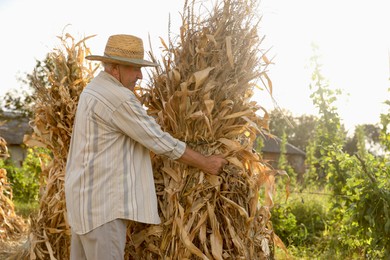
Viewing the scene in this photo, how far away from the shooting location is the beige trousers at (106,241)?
315 centimetres

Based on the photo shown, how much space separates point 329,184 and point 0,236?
12.3 ft

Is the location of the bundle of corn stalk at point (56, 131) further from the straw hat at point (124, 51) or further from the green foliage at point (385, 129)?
the green foliage at point (385, 129)

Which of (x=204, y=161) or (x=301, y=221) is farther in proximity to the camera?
(x=301, y=221)

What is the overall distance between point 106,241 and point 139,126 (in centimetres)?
65

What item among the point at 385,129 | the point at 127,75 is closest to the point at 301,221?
the point at 385,129

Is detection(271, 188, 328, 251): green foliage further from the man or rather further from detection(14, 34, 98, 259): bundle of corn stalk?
the man

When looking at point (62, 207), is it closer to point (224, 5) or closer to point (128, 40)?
point (128, 40)

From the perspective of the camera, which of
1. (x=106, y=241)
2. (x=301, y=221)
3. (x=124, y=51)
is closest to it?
(x=106, y=241)

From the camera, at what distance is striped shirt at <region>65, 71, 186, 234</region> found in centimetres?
317

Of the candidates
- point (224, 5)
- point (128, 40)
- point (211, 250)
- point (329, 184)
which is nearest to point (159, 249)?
point (211, 250)

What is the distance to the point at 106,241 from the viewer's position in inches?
124

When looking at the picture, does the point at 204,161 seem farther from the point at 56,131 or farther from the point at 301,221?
the point at 301,221

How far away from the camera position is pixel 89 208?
10.4 feet

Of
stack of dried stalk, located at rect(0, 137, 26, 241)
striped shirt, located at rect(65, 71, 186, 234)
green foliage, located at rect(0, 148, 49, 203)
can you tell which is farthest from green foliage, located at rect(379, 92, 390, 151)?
green foliage, located at rect(0, 148, 49, 203)
